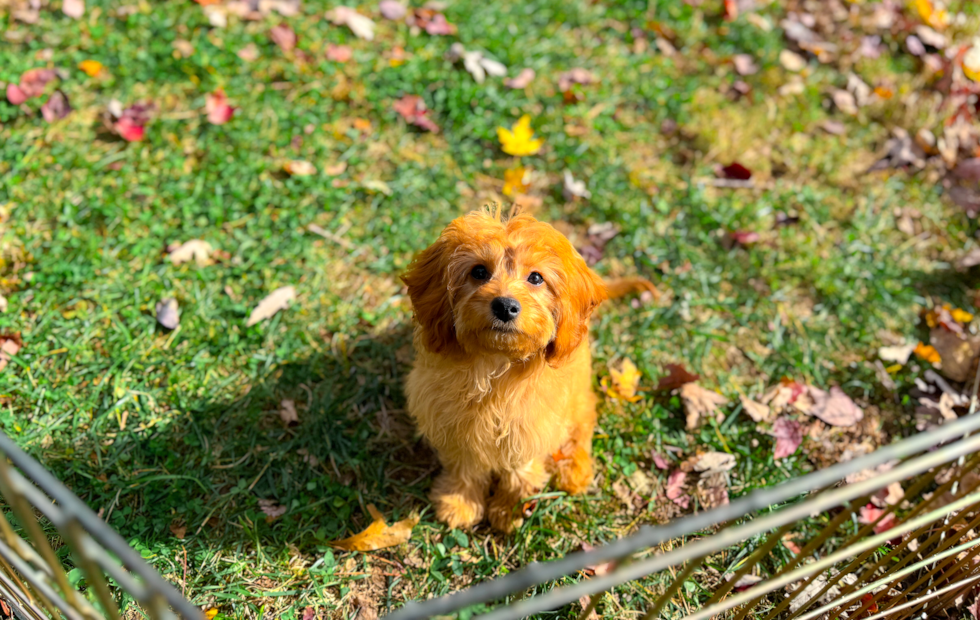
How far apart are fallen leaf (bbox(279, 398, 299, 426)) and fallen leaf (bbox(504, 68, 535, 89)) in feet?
10.0

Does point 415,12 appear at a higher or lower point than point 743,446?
higher

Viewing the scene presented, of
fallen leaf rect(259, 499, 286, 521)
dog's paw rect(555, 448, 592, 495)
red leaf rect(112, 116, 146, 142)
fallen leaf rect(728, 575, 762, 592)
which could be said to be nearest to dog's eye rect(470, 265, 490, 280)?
dog's paw rect(555, 448, 592, 495)

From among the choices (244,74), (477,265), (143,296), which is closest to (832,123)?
(477,265)

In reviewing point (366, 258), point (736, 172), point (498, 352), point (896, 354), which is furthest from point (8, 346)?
point (896, 354)

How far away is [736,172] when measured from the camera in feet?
15.8

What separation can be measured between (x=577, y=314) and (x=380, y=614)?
1.71m

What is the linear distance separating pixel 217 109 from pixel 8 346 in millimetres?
2113

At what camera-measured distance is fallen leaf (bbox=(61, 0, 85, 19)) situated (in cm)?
488

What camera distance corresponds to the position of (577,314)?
2756mm

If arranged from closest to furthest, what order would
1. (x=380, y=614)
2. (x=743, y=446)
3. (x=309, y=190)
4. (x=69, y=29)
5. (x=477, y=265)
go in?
1. (x=477, y=265)
2. (x=380, y=614)
3. (x=743, y=446)
4. (x=309, y=190)
5. (x=69, y=29)

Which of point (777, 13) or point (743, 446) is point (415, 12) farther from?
point (743, 446)

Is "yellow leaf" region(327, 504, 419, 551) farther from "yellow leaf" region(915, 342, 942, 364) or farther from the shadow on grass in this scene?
"yellow leaf" region(915, 342, 942, 364)

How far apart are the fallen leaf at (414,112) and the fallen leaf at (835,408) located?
321cm

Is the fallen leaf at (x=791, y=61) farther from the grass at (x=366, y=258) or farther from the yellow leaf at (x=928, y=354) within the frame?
the yellow leaf at (x=928, y=354)
